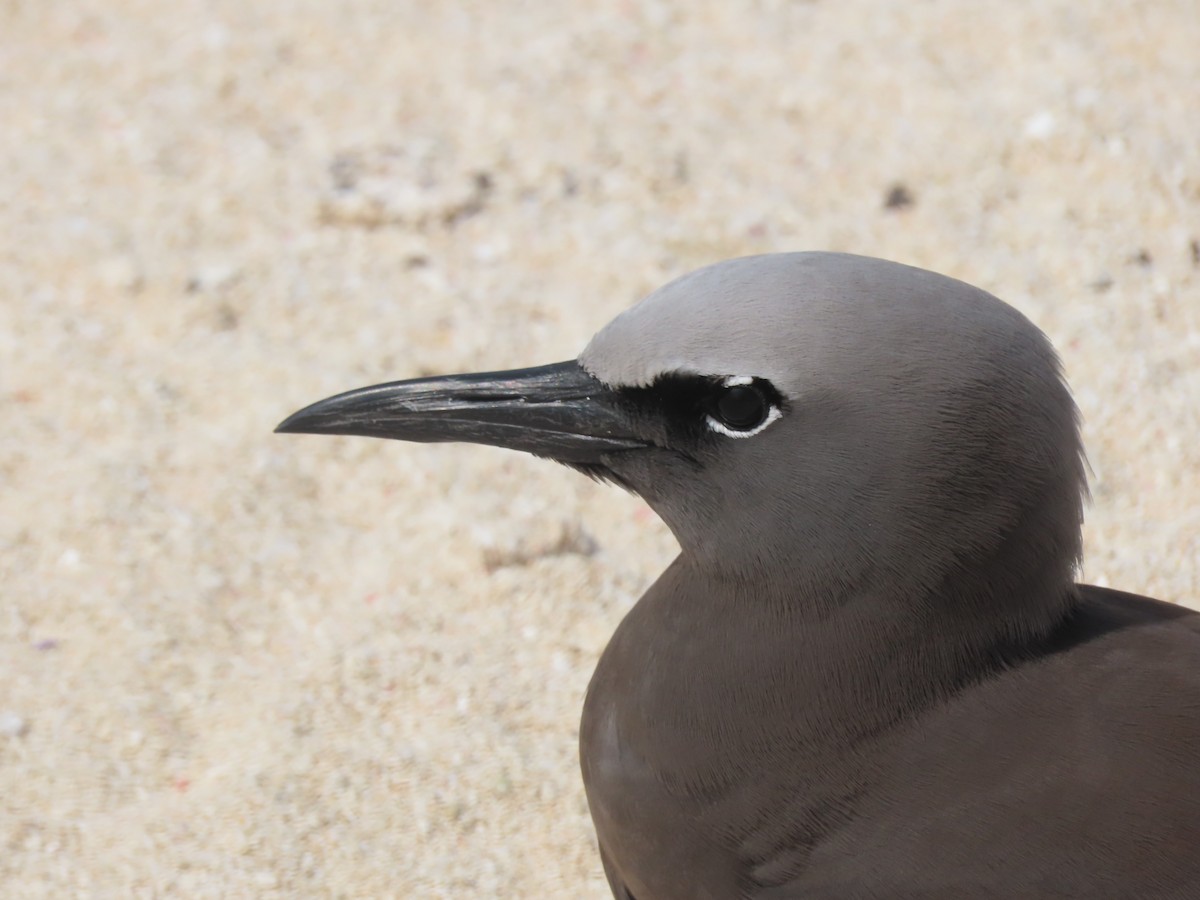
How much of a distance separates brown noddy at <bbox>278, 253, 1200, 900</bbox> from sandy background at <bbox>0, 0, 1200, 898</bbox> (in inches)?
31.1

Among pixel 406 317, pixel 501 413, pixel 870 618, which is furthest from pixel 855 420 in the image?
pixel 406 317

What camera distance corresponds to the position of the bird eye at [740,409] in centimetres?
224

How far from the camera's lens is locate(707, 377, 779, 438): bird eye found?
2.24 m

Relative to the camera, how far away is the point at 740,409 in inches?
89.4

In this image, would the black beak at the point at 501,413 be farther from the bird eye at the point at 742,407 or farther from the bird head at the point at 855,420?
the bird eye at the point at 742,407

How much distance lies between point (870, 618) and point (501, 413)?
0.70 m

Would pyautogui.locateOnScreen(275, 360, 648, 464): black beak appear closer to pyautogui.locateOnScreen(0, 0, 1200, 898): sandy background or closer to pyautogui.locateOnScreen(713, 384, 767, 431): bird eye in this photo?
pyautogui.locateOnScreen(713, 384, 767, 431): bird eye

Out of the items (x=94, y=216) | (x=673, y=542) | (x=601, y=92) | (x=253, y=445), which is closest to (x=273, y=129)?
(x=94, y=216)

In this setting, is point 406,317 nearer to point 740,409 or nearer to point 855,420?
point 740,409

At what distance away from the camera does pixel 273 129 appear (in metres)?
5.16

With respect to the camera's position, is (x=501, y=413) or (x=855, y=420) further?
(x=501, y=413)

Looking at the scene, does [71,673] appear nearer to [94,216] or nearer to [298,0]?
[94,216]

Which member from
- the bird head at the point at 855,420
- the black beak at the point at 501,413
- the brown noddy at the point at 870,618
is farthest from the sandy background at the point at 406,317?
the bird head at the point at 855,420

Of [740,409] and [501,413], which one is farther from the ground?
A: [501,413]
